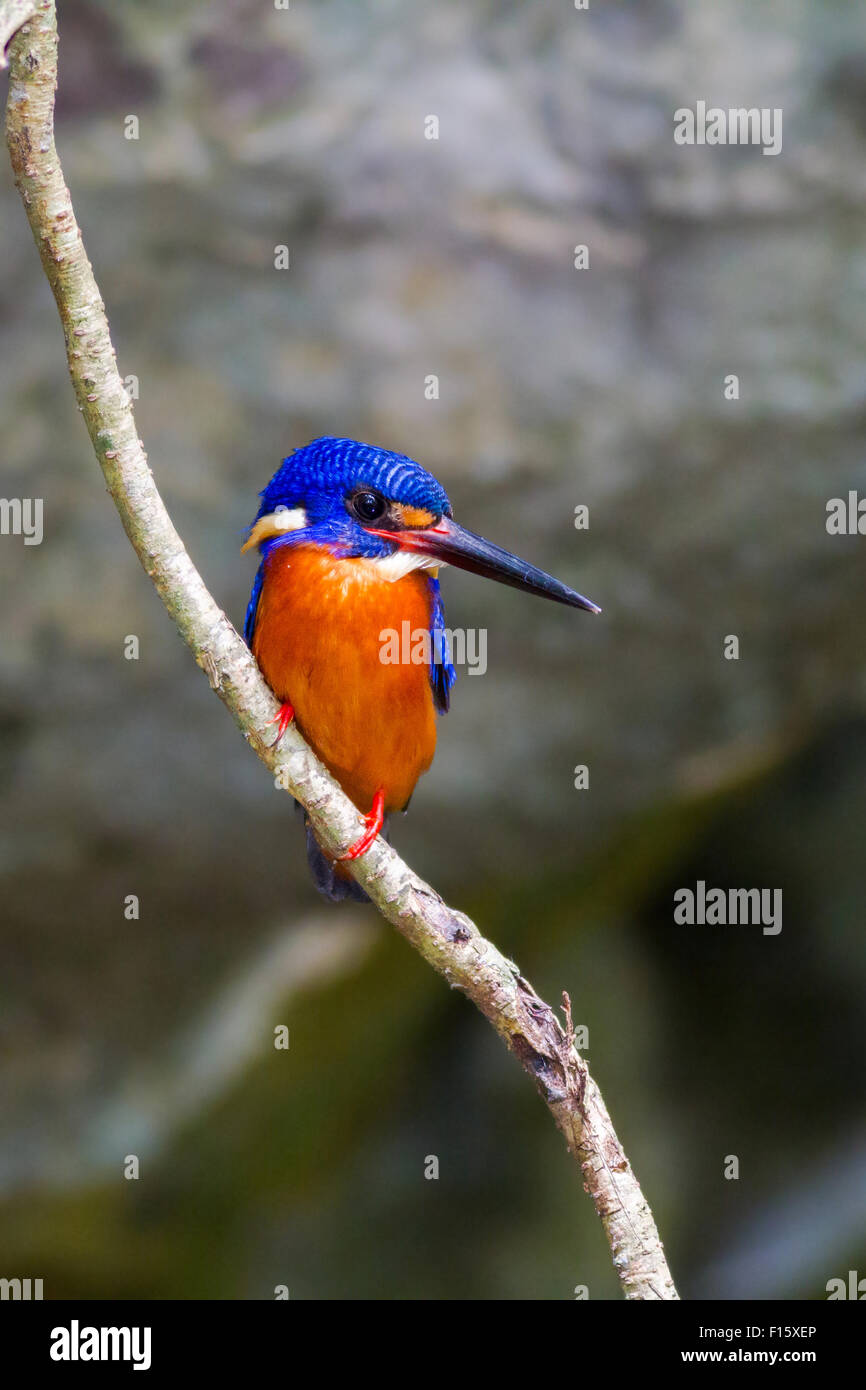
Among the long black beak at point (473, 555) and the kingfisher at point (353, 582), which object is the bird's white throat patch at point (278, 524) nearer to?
the kingfisher at point (353, 582)

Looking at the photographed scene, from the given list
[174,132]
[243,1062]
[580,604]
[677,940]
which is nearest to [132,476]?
[580,604]

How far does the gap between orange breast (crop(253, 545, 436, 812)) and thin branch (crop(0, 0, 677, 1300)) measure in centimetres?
36

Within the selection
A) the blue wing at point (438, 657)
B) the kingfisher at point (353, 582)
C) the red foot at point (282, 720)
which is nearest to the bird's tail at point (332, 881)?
the kingfisher at point (353, 582)

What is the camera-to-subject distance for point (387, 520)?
2371mm

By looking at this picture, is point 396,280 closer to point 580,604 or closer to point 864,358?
point 864,358

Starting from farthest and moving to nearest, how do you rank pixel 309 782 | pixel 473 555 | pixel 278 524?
pixel 278 524 → pixel 473 555 → pixel 309 782

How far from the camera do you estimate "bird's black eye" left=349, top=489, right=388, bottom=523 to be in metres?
2.35

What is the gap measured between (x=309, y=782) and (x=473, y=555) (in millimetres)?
553

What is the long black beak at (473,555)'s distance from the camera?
92.2 inches

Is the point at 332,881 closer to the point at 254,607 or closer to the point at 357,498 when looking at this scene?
the point at 254,607

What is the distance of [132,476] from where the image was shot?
5.94 feet

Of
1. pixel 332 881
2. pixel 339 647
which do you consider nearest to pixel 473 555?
pixel 339 647

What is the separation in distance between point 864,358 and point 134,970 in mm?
3072

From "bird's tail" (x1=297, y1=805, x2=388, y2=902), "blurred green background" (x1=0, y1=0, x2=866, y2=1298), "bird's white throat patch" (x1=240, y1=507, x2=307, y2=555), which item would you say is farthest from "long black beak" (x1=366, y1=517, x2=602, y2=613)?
"blurred green background" (x1=0, y1=0, x2=866, y2=1298)
